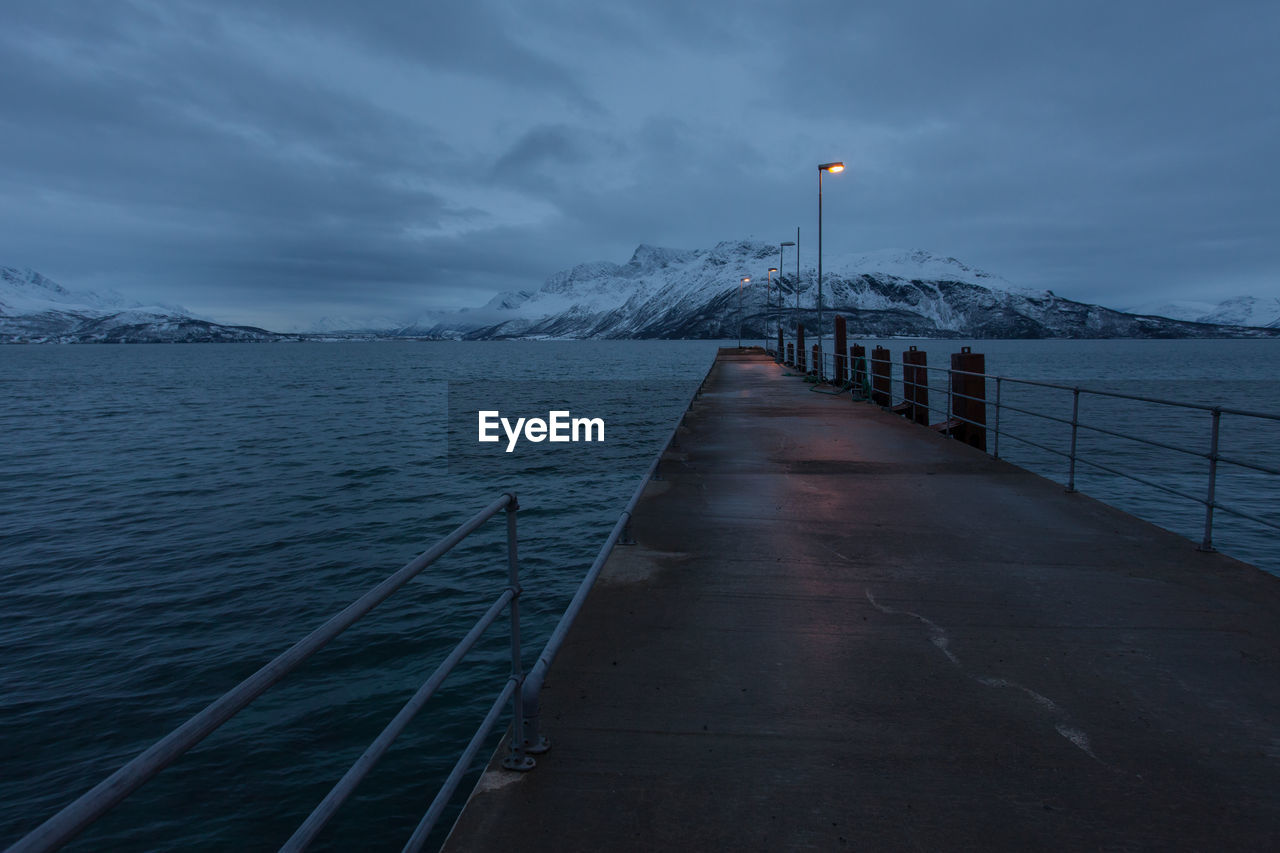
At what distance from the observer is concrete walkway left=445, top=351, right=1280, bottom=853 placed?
2912 mm

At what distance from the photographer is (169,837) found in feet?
17.9

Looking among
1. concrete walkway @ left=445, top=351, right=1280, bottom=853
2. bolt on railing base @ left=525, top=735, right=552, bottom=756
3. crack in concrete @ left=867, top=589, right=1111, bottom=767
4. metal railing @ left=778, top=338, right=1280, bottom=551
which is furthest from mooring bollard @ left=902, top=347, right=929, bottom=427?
bolt on railing base @ left=525, top=735, right=552, bottom=756

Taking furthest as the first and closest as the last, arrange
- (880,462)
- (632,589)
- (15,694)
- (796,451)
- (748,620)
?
(796,451)
(880,462)
(15,694)
(632,589)
(748,620)

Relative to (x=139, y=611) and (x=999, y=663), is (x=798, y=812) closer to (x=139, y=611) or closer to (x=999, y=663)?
(x=999, y=663)

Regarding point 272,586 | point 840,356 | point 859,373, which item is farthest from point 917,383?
point 272,586

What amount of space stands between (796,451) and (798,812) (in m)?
8.94

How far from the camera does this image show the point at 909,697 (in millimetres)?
3828

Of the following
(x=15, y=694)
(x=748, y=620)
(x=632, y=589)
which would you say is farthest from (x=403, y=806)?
(x=15, y=694)

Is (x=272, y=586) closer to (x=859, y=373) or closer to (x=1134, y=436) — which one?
(x=1134, y=436)

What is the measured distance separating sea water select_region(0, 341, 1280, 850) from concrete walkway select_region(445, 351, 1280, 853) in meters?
2.79

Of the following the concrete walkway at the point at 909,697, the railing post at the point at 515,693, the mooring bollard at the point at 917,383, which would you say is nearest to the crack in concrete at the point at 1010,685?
the concrete walkway at the point at 909,697

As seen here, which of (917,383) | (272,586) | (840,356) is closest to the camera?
(272,586)

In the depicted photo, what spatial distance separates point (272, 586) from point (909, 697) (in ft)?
31.8

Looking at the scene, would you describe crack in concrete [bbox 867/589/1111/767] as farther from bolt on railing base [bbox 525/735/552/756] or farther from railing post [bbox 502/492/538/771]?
railing post [bbox 502/492/538/771]
